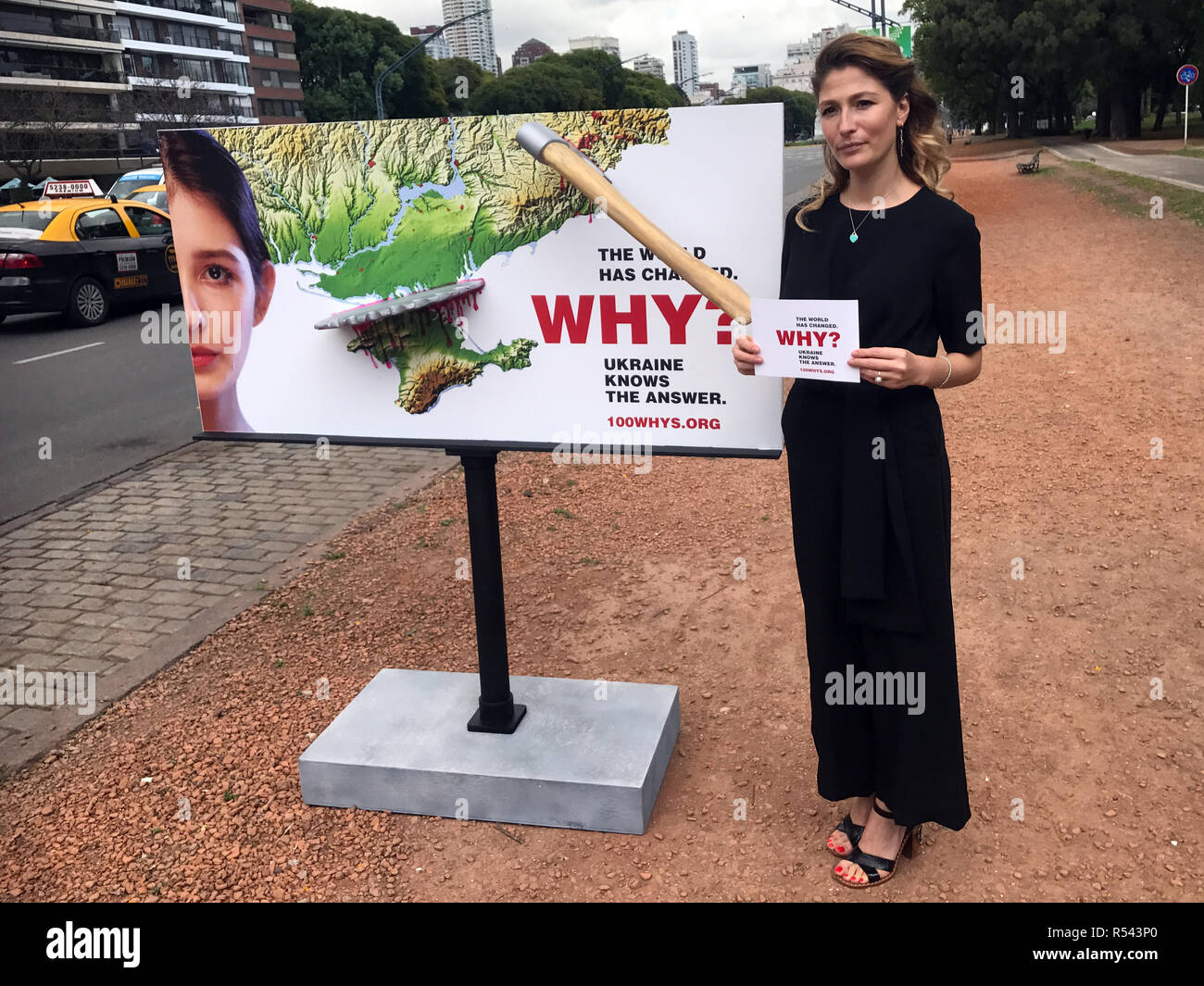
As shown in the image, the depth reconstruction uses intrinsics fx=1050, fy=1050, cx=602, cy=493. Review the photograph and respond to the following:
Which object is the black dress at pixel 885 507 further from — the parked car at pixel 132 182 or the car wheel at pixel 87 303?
the parked car at pixel 132 182

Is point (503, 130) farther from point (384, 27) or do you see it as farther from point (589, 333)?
point (384, 27)

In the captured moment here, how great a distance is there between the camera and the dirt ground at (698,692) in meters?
3.35

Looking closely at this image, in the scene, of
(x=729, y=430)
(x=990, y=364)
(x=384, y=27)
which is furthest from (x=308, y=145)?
(x=384, y=27)

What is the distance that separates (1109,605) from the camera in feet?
16.1

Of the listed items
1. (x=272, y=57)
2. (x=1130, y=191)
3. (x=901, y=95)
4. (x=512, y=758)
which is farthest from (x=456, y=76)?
(x=901, y=95)

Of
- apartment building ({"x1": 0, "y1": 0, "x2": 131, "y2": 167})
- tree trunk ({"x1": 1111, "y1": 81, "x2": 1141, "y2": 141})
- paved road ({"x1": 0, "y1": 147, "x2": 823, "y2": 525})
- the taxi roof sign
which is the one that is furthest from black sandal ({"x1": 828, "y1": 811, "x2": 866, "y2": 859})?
tree trunk ({"x1": 1111, "y1": 81, "x2": 1141, "y2": 141})

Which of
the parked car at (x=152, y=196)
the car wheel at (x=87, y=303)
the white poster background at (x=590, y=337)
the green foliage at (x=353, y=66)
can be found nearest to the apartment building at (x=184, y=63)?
the green foliage at (x=353, y=66)

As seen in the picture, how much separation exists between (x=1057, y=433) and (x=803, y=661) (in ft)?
12.9

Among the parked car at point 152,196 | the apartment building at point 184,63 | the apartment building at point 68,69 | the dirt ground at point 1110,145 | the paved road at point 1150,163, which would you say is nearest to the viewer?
the parked car at point 152,196

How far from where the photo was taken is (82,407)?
10.2 meters

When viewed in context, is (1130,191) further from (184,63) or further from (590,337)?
(184,63)

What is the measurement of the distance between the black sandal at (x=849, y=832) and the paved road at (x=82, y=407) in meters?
6.22

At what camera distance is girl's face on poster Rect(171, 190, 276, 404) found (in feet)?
11.7

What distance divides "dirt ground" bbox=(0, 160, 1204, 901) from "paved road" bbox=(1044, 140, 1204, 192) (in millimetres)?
20307
